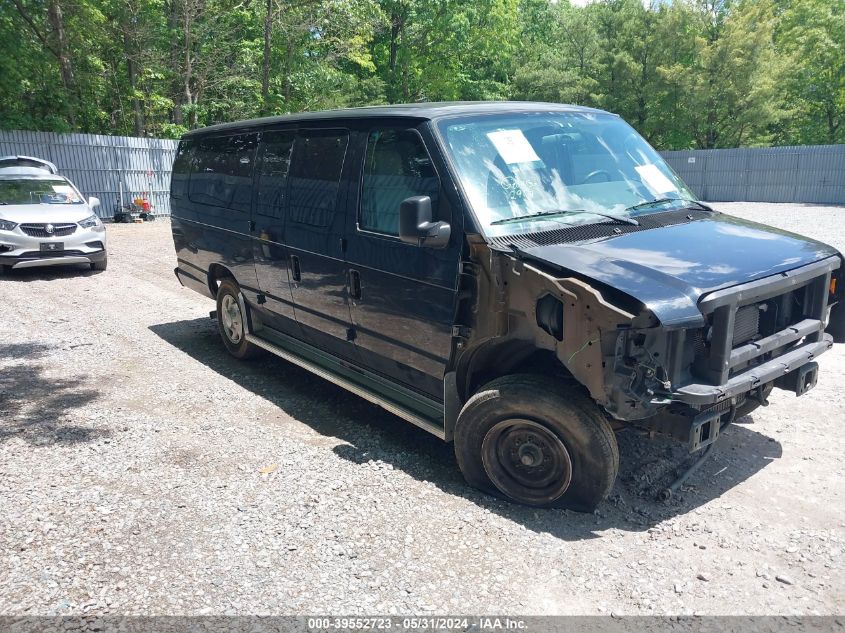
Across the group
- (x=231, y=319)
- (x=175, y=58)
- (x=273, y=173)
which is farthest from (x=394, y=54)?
(x=273, y=173)

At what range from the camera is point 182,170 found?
294 inches

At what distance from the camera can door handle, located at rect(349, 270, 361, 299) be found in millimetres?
4785

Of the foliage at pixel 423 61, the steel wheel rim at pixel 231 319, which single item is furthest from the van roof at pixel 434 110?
the foliage at pixel 423 61

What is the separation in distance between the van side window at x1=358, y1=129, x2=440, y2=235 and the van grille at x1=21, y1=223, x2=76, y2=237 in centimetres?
868

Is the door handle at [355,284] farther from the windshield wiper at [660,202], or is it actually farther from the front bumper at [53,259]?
the front bumper at [53,259]

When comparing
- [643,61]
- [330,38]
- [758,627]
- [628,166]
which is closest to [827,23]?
[643,61]

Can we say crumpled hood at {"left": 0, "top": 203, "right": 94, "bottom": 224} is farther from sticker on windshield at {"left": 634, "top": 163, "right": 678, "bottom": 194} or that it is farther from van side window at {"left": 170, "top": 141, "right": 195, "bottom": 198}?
sticker on windshield at {"left": 634, "top": 163, "right": 678, "bottom": 194}

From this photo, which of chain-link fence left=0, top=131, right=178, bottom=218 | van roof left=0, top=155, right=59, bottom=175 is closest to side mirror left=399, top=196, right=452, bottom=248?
van roof left=0, top=155, right=59, bottom=175

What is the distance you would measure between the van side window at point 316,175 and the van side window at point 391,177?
35 centimetres

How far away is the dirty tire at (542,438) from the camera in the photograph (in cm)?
361

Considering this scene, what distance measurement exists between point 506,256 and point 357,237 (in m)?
1.39

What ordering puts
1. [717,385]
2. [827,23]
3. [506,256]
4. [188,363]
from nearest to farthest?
[717,385]
[506,256]
[188,363]
[827,23]

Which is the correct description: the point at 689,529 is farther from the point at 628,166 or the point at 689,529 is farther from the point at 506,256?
the point at 628,166

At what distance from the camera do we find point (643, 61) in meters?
37.7
